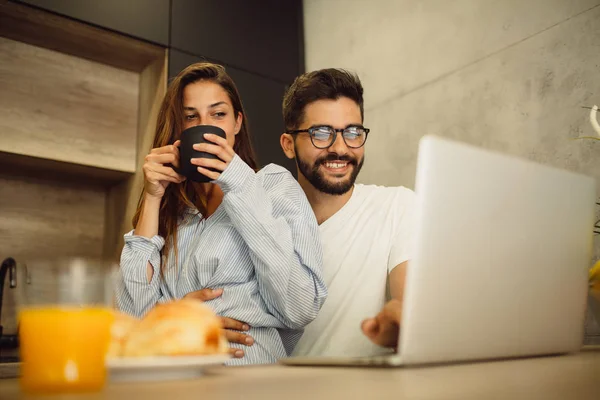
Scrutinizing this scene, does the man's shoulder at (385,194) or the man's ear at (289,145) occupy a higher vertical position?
the man's ear at (289,145)

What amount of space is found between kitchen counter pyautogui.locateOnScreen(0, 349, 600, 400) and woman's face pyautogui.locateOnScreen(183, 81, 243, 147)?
910mm

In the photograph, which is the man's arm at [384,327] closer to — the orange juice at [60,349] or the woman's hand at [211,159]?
the orange juice at [60,349]

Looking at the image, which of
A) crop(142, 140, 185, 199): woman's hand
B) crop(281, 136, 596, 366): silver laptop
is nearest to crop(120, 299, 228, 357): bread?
crop(281, 136, 596, 366): silver laptop

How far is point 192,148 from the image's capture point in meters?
1.05

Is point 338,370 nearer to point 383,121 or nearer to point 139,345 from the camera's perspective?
point 139,345

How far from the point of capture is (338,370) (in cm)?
58

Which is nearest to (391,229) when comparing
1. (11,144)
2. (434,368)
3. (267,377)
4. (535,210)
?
(535,210)

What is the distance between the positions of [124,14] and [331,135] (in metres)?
1.28

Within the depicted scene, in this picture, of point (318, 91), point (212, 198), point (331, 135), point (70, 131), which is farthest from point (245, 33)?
point (212, 198)

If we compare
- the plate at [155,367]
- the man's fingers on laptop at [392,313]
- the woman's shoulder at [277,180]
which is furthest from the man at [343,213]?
the plate at [155,367]

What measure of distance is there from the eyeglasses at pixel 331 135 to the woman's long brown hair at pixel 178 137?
0.61 feet

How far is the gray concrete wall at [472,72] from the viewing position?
1.77m

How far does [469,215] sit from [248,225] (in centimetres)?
52

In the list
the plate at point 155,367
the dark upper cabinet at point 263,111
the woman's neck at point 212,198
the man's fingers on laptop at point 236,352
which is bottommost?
the man's fingers on laptop at point 236,352
